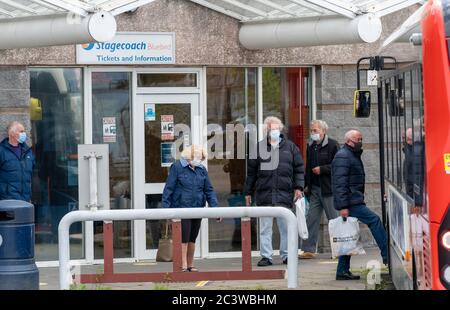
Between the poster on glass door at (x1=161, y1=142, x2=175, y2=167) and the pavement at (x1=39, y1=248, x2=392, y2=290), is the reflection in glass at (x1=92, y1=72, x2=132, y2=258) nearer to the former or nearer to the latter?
the poster on glass door at (x1=161, y1=142, x2=175, y2=167)

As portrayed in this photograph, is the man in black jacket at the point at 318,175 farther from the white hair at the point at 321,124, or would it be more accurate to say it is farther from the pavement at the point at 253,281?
the pavement at the point at 253,281

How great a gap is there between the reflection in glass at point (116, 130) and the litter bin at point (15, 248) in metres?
4.65

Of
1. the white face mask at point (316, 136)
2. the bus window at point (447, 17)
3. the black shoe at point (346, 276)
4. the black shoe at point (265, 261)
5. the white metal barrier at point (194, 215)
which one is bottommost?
the black shoe at point (346, 276)

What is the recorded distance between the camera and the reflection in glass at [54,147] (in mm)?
16531

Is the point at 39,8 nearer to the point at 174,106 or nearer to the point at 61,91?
the point at 61,91

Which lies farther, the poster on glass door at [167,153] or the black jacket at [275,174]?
the poster on glass door at [167,153]

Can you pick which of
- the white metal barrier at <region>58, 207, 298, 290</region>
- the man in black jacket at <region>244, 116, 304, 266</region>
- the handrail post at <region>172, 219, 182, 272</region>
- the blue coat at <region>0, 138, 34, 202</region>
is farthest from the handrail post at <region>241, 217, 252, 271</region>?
the blue coat at <region>0, 138, 34, 202</region>

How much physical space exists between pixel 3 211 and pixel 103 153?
180 inches

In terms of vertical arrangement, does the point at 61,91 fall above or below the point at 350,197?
above

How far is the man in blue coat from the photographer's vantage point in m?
15.5

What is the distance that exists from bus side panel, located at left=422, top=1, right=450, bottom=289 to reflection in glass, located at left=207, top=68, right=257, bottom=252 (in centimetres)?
849

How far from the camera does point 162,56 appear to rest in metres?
16.8

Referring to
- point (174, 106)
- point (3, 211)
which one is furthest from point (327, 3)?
point (3, 211)

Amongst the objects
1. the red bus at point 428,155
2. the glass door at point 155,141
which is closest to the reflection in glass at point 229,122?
the glass door at point 155,141
